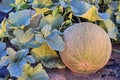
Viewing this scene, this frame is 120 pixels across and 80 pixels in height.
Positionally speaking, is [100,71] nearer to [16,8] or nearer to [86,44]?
[86,44]

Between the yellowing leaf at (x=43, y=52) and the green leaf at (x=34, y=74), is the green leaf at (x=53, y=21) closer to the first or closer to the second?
the yellowing leaf at (x=43, y=52)

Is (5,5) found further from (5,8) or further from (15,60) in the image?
(15,60)

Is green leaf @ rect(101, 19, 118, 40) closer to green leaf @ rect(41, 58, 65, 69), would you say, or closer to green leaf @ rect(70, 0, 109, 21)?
green leaf @ rect(70, 0, 109, 21)

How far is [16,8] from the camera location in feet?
6.74

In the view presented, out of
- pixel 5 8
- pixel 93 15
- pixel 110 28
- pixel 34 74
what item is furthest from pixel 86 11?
pixel 5 8

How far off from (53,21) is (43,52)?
0.61ft

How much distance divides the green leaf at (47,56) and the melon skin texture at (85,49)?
6 cm

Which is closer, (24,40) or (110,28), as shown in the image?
(24,40)

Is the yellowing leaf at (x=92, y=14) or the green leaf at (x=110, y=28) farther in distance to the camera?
the green leaf at (x=110, y=28)

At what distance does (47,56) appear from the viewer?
1.80 meters

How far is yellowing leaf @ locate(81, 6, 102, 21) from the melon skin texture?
0.17 ft

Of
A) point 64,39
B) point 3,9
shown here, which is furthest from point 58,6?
point 3,9

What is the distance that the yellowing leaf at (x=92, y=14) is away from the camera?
1.71 metres

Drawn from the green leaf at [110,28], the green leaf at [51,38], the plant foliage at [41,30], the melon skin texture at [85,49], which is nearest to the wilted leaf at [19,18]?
the plant foliage at [41,30]
